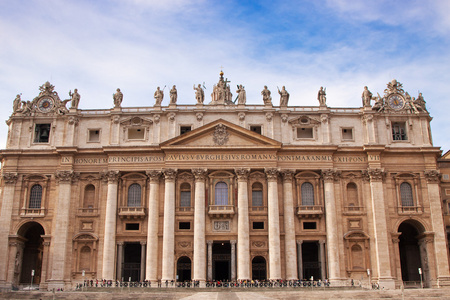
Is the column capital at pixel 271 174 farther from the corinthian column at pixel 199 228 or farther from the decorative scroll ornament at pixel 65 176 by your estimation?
the decorative scroll ornament at pixel 65 176

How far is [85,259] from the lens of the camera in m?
53.1

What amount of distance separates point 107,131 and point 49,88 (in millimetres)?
8836

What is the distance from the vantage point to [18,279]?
53.3m

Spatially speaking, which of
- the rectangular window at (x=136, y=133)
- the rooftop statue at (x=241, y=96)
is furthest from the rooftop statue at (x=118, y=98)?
the rooftop statue at (x=241, y=96)

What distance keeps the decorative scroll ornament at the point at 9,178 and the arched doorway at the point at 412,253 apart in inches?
1613

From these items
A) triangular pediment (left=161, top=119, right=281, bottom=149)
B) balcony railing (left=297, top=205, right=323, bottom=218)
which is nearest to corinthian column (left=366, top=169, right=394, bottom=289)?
balcony railing (left=297, top=205, right=323, bottom=218)

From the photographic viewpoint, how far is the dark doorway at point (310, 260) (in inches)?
2130

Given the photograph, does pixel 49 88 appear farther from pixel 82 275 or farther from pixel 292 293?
pixel 292 293

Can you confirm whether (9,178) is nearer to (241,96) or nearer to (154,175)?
(154,175)

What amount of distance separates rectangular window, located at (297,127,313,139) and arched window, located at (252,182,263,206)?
7.34m

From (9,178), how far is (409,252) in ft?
143

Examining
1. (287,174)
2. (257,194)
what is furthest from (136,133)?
(287,174)

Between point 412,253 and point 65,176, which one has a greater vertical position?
point 65,176

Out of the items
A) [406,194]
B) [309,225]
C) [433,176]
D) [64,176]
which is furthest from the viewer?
[406,194]
